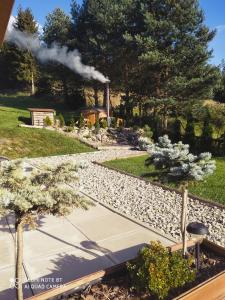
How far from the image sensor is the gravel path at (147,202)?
651cm

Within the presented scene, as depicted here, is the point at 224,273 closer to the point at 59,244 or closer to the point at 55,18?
the point at 59,244

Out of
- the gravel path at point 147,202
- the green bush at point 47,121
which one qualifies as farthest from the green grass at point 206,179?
the green bush at point 47,121

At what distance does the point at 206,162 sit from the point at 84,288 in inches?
97.0

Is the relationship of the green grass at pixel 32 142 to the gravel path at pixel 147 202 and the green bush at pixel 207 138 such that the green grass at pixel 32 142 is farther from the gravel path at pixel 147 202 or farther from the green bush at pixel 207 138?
the green bush at pixel 207 138

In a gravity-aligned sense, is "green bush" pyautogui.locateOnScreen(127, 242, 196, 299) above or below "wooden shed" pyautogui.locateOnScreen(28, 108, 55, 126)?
below

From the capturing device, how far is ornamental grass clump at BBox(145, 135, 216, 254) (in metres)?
4.22

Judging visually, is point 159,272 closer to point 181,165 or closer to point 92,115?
point 181,165

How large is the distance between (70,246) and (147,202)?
3.16 m

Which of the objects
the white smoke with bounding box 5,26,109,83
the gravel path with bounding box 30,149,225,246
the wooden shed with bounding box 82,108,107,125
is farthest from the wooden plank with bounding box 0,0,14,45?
the white smoke with bounding box 5,26,109,83

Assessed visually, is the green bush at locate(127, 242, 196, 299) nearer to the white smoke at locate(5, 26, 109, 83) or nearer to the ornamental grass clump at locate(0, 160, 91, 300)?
the ornamental grass clump at locate(0, 160, 91, 300)

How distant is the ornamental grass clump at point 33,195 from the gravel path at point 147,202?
4.17ft

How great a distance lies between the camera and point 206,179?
8.70m

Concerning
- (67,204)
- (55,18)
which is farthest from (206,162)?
(55,18)

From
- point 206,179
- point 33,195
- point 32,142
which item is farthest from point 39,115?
point 33,195
